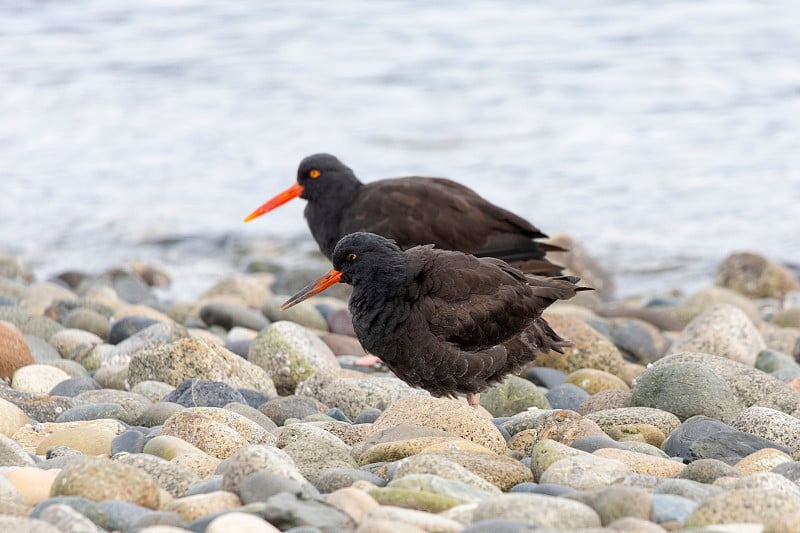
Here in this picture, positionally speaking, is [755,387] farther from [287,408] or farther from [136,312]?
[136,312]

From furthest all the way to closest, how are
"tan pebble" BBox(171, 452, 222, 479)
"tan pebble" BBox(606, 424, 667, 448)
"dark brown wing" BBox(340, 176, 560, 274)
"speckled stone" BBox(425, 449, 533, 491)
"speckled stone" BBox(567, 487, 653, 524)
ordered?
"dark brown wing" BBox(340, 176, 560, 274) < "tan pebble" BBox(606, 424, 667, 448) < "tan pebble" BBox(171, 452, 222, 479) < "speckled stone" BBox(425, 449, 533, 491) < "speckled stone" BBox(567, 487, 653, 524)

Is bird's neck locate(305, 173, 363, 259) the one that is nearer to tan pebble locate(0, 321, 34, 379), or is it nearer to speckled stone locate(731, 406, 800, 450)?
tan pebble locate(0, 321, 34, 379)

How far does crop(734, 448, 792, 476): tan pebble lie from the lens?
13.4 feet

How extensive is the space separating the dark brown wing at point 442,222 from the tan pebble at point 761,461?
8.81 ft

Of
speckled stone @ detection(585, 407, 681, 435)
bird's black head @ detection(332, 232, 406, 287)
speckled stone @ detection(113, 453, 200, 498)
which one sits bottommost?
speckled stone @ detection(585, 407, 681, 435)

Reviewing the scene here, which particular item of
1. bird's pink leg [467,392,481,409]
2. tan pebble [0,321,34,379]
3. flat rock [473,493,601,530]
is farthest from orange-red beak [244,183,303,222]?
flat rock [473,493,601,530]

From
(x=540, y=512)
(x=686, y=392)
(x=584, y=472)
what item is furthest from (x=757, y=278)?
(x=540, y=512)

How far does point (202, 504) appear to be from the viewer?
3400 millimetres

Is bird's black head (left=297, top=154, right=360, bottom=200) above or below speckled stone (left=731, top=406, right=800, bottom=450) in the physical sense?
above

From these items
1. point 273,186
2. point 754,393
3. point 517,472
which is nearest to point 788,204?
point 273,186

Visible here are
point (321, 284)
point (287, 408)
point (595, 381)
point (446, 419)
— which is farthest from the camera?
point (595, 381)

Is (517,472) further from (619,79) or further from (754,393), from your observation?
(619,79)

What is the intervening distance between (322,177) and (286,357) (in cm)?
164

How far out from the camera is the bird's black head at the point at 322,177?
23.7 feet
